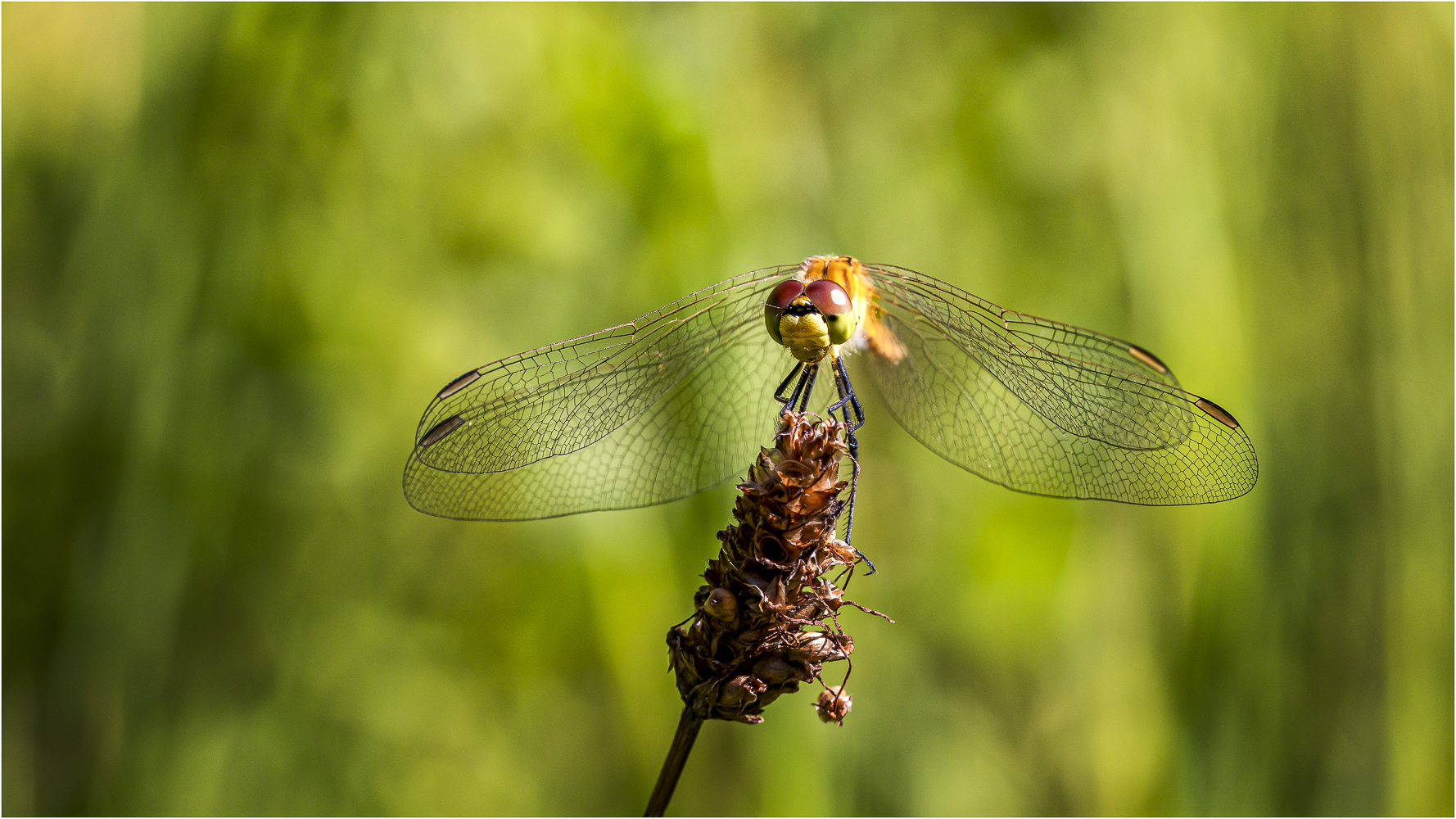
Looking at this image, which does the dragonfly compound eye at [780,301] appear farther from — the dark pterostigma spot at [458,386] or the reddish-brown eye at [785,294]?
the dark pterostigma spot at [458,386]

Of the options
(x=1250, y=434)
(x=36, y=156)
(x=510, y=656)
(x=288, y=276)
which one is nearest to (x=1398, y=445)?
(x=1250, y=434)

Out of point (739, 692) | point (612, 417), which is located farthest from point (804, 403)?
point (739, 692)

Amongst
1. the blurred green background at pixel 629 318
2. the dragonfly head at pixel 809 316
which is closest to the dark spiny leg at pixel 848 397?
the dragonfly head at pixel 809 316

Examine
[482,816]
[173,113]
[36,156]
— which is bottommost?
[482,816]

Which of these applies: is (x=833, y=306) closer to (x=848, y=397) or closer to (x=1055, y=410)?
(x=848, y=397)

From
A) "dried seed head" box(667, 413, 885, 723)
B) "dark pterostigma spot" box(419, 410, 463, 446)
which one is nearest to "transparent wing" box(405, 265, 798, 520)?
"dark pterostigma spot" box(419, 410, 463, 446)

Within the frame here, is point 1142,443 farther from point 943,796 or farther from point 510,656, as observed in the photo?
point 510,656

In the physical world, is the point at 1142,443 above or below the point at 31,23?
below
